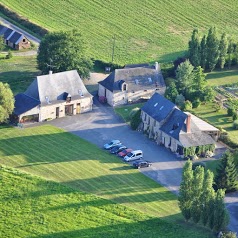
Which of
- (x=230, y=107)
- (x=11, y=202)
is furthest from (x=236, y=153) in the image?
(x=11, y=202)

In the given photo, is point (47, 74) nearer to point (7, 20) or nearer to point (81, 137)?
point (81, 137)

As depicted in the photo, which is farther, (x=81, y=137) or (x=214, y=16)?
(x=214, y=16)

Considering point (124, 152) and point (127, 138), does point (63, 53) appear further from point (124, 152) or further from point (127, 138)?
point (124, 152)

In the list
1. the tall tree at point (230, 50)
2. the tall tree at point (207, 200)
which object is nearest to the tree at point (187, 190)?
the tall tree at point (207, 200)

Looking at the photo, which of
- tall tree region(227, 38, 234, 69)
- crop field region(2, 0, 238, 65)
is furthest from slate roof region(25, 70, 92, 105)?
tall tree region(227, 38, 234, 69)

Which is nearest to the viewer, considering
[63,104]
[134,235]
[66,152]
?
[134,235]

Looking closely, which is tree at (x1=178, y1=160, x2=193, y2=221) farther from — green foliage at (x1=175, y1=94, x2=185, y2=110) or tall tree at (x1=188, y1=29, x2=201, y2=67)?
tall tree at (x1=188, y1=29, x2=201, y2=67)
